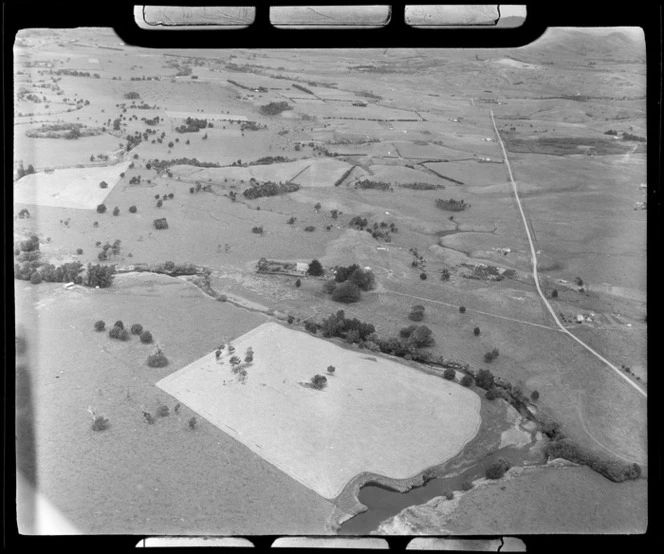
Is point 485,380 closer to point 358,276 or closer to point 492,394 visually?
point 492,394

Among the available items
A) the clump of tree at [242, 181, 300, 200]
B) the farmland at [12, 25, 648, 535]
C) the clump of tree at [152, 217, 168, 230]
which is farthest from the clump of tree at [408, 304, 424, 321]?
the clump of tree at [152, 217, 168, 230]

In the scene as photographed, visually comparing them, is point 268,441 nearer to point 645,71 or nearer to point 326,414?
point 326,414

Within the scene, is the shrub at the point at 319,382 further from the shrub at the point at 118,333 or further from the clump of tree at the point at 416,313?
the shrub at the point at 118,333

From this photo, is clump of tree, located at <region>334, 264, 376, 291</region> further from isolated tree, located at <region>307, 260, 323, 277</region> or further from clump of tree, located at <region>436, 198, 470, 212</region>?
clump of tree, located at <region>436, 198, 470, 212</region>

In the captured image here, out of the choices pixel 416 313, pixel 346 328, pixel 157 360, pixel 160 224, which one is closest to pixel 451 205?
pixel 416 313

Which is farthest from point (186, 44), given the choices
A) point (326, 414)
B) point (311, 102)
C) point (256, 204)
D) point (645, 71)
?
point (645, 71)
